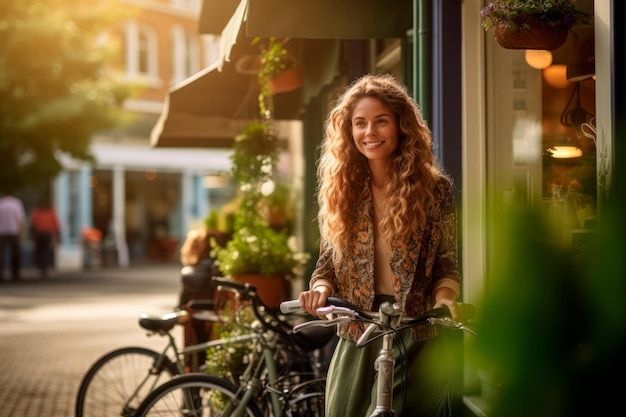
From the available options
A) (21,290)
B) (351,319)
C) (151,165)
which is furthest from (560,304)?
(151,165)

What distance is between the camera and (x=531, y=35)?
3506 mm

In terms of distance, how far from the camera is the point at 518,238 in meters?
0.92

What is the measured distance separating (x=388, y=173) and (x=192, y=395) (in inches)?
62.9

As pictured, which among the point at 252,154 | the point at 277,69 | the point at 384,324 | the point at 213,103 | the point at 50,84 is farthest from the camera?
the point at 50,84

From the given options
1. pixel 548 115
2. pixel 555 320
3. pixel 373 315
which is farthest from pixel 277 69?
pixel 555 320

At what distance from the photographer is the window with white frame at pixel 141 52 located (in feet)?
110

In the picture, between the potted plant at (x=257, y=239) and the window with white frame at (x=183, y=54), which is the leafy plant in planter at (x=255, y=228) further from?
the window with white frame at (x=183, y=54)

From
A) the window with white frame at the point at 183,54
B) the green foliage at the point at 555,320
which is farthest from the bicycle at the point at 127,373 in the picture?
the window with white frame at the point at 183,54

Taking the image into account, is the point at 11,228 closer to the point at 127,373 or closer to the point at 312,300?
the point at 127,373

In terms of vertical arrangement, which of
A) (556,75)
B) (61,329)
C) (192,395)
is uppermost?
(556,75)

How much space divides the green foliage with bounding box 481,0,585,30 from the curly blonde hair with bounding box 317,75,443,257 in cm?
67

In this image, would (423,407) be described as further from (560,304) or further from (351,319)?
(560,304)

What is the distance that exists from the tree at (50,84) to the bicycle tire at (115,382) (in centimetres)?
1777

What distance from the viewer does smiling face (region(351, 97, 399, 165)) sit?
2910 mm
